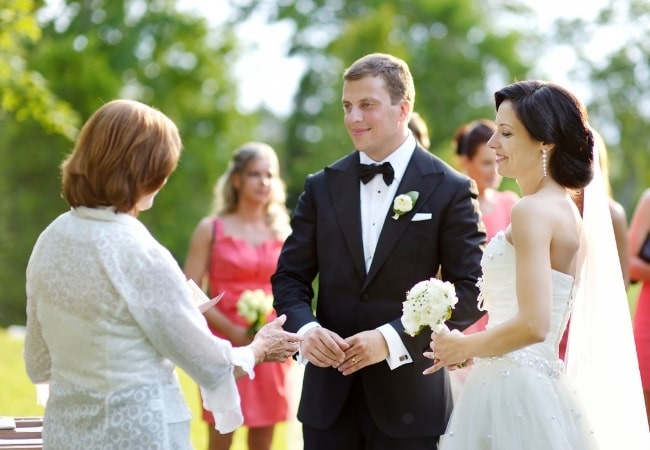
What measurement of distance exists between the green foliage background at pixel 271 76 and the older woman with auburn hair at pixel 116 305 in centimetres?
2122

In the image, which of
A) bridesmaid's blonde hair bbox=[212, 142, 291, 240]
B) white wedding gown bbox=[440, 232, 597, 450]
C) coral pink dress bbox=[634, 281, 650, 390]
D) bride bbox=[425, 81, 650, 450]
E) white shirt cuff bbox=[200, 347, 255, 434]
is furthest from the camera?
bridesmaid's blonde hair bbox=[212, 142, 291, 240]

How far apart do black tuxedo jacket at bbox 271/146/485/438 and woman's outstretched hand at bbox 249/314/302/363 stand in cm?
49

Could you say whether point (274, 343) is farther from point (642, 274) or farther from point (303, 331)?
point (642, 274)

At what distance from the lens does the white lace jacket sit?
364cm

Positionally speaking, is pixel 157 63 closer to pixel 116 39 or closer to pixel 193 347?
pixel 116 39

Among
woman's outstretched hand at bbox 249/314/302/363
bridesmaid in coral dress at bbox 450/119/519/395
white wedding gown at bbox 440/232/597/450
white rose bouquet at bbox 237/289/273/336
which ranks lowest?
white wedding gown at bbox 440/232/597/450

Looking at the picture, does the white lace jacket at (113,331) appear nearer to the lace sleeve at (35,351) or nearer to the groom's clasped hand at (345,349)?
the lace sleeve at (35,351)

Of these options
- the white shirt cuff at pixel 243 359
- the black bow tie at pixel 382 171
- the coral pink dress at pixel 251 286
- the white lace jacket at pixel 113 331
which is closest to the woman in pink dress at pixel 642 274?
the coral pink dress at pixel 251 286

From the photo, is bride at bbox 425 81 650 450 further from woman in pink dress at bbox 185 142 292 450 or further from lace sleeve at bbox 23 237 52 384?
woman in pink dress at bbox 185 142 292 450

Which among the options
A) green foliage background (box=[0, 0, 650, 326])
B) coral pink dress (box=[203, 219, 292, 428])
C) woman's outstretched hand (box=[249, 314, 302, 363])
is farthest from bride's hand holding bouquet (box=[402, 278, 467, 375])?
green foliage background (box=[0, 0, 650, 326])

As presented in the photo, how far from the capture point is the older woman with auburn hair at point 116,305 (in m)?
3.65

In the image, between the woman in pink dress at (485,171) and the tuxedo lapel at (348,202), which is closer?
the tuxedo lapel at (348,202)

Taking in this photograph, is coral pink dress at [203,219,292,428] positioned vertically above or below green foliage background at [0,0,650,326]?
below

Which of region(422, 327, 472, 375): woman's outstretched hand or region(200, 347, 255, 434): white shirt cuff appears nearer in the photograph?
region(200, 347, 255, 434): white shirt cuff
